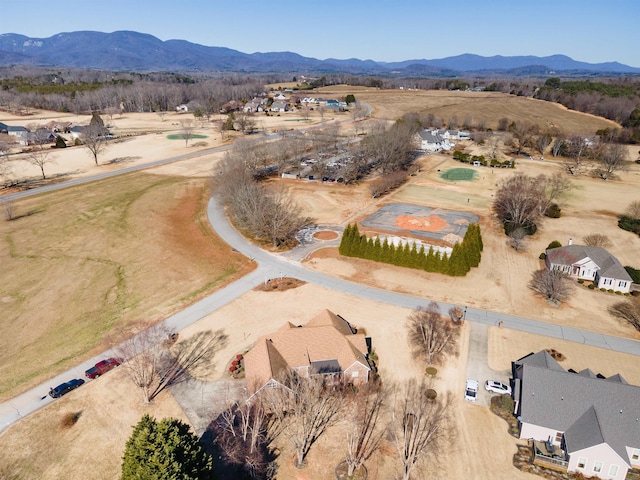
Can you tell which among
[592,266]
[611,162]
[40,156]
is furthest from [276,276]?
[40,156]

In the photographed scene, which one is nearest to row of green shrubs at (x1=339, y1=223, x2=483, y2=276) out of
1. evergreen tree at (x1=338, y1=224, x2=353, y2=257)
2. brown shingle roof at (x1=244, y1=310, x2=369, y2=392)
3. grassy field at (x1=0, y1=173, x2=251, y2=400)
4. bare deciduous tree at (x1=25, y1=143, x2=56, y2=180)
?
evergreen tree at (x1=338, y1=224, x2=353, y2=257)

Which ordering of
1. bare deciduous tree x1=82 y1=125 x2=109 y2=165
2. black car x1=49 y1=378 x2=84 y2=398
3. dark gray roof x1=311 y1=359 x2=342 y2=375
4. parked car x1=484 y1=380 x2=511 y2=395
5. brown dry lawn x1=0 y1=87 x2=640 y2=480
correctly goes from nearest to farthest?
brown dry lawn x1=0 y1=87 x2=640 y2=480 → black car x1=49 y1=378 x2=84 y2=398 → dark gray roof x1=311 y1=359 x2=342 y2=375 → parked car x1=484 y1=380 x2=511 y2=395 → bare deciduous tree x1=82 y1=125 x2=109 y2=165

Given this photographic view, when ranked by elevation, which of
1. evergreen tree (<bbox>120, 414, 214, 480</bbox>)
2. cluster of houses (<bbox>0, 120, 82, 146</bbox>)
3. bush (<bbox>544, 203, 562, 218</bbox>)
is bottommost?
bush (<bbox>544, 203, 562, 218</bbox>)

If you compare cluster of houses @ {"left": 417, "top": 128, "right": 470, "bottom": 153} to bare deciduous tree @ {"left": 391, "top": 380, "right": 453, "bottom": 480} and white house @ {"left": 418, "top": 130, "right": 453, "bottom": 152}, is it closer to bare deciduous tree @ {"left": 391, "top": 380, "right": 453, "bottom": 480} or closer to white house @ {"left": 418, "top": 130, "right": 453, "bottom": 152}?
white house @ {"left": 418, "top": 130, "right": 453, "bottom": 152}

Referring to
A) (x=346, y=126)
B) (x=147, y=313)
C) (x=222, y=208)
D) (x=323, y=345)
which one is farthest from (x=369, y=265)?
(x=346, y=126)

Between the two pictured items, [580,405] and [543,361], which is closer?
[580,405]

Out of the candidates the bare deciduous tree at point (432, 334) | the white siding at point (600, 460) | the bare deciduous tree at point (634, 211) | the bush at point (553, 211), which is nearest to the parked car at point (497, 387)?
the bare deciduous tree at point (432, 334)

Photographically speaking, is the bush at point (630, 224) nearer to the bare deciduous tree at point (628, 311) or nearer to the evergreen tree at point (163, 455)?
the bare deciduous tree at point (628, 311)

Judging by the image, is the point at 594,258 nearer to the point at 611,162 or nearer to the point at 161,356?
the point at 161,356
